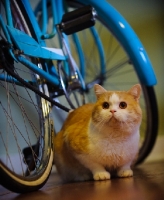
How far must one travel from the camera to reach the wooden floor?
948mm

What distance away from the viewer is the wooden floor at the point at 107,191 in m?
0.95

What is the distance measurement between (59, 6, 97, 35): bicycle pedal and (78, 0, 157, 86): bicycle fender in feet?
0.74

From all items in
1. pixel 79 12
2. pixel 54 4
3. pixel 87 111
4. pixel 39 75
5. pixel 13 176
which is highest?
pixel 54 4

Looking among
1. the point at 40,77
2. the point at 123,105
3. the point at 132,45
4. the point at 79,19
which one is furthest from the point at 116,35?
the point at 123,105

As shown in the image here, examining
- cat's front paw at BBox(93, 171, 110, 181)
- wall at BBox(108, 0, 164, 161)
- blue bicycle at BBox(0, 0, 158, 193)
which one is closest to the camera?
blue bicycle at BBox(0, 0, 158, 193)

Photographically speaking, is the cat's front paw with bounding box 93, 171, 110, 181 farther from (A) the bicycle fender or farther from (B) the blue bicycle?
(A) the bicycle fender

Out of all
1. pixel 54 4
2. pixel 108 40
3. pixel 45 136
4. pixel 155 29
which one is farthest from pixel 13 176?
pixel 155 29

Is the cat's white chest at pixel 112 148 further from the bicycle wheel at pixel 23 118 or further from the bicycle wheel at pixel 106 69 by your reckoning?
the bicycle wheel at pixel 106 69

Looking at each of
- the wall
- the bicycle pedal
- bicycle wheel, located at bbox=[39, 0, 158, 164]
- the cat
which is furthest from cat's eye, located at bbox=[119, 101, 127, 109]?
the wall

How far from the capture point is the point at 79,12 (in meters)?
1.46

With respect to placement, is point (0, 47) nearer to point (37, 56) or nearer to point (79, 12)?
point (37, 56)

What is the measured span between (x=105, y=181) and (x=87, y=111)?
28 centimetres

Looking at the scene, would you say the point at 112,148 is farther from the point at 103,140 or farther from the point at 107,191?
the point at 107,191

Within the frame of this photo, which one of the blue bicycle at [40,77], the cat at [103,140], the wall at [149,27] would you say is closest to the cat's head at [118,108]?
the cat at [103,140]
